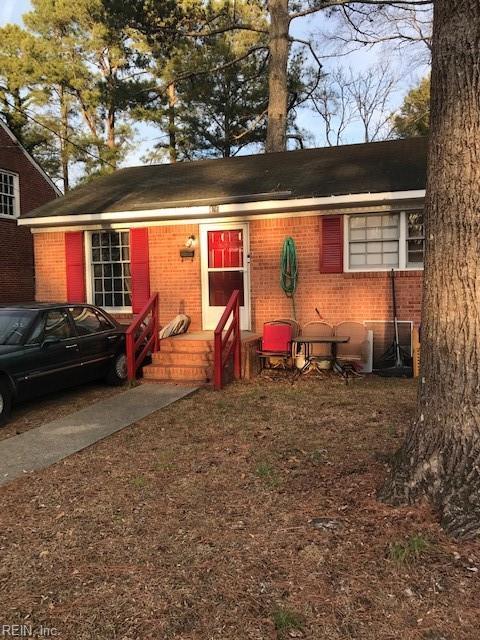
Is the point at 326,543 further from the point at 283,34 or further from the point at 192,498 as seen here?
the point at 283,34

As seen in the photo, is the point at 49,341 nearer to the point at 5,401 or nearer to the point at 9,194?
the point at 5,401

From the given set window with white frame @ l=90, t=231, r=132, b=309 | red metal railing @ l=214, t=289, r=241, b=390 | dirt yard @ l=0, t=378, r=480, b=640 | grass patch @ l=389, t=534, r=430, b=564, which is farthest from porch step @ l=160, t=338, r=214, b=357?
grass patch @ l=389, t=534, r=430, b=564

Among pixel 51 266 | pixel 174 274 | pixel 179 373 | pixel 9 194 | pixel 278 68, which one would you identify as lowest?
pixel 179 373

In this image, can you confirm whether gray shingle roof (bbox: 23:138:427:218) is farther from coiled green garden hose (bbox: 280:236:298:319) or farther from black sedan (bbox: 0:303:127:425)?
black sedan (bbox: 0:303:127:425)

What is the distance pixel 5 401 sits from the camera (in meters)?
6.18

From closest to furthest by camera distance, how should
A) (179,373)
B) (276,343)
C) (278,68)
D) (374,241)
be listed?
1. (179,373)
2. (276,343)
3. (374,241)
4. (278,68)

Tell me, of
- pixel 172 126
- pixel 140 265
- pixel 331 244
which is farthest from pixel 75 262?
pixel 172 126

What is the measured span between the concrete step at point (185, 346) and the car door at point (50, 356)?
1.84 metres

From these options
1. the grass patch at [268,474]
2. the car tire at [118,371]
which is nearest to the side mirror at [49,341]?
the car tire at [118,371]

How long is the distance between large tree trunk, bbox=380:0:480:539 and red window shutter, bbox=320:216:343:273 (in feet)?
19.3

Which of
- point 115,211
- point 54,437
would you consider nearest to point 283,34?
point 115,211

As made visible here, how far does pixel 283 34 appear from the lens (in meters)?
16.6

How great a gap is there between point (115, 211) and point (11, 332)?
166 inches

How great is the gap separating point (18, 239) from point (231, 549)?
59.2ft
